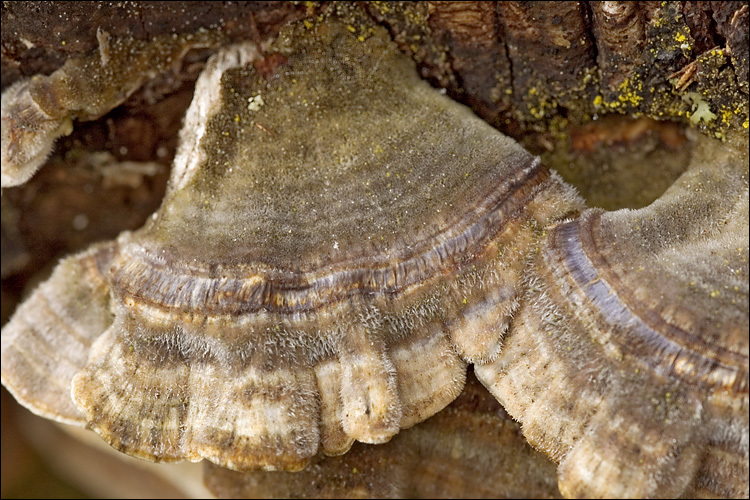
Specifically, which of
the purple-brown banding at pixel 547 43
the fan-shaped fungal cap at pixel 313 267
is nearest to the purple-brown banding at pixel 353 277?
the fan-shaped fungal cap at pixel 313 267

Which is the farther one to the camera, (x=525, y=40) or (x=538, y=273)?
(x=525, y=40)

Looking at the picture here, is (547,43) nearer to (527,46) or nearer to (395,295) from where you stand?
(527,46)

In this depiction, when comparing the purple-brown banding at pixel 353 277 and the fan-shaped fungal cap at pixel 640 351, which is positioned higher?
the purple-brown banding at pixel 353 277

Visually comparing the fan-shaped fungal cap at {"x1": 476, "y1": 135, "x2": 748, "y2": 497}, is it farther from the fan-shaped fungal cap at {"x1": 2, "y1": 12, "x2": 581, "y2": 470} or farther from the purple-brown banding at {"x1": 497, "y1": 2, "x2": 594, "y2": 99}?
the purple-brown banding at {"x1": 497, "y1": 2, "x2": 594, "y2": 99}

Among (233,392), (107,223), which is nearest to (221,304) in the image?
(233,392)

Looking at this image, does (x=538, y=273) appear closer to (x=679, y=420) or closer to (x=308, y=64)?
(x=679, y=420)

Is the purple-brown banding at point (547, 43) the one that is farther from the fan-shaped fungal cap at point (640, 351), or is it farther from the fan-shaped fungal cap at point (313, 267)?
the fan-shaped fungal cap at point (640, 351)

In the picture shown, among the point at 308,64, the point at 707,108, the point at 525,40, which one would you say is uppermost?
the point at 308,64

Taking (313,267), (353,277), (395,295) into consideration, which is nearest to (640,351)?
(395,295)
